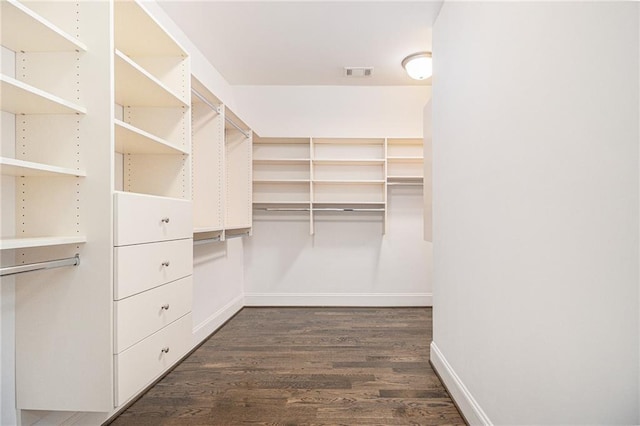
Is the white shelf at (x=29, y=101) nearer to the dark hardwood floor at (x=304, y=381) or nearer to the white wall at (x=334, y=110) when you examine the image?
the dark hardwood floor at (x=304, y=381)

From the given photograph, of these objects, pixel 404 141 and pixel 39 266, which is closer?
pixel 39 266

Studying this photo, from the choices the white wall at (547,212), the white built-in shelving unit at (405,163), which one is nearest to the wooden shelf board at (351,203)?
the white built-in shelving unit at (405,163)

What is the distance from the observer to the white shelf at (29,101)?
1149mm

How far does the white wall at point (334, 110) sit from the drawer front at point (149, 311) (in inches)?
102

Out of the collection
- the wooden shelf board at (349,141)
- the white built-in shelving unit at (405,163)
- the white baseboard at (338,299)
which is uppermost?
the wooden shelf board at (349,141)

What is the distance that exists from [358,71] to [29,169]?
3.03 meters

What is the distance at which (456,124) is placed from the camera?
1996mm

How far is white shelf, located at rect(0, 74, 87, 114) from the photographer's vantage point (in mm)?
1149

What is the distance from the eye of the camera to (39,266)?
124 cm

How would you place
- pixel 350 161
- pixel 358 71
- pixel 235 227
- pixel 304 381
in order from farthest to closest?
pixel 350 161, pixel 358 71, pixel 235 227, pixel 304 381

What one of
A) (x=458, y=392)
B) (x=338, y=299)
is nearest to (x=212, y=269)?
(x=338, y=299)

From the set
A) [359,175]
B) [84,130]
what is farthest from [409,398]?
[359,175]

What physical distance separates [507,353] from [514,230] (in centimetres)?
48

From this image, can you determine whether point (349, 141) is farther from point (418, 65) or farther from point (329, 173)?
point (418, 65)
